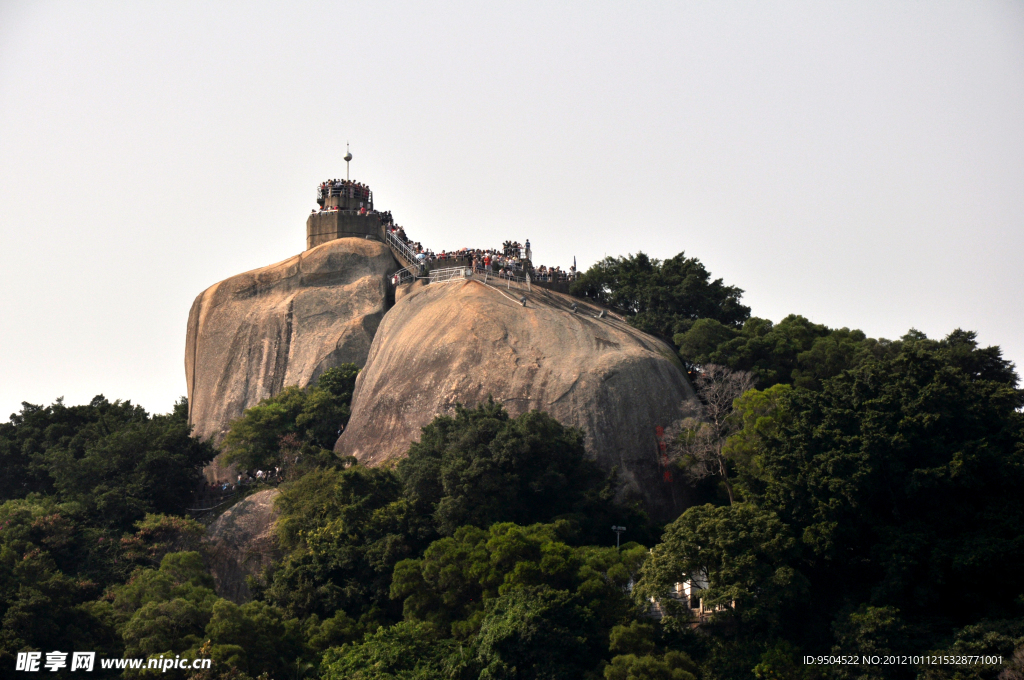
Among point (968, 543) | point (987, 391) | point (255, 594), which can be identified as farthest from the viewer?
point (255, 594)

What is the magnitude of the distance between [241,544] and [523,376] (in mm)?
11785

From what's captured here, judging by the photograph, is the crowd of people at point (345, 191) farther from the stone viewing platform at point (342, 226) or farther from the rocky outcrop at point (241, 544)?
the rocky outcrop at point (241, 544)

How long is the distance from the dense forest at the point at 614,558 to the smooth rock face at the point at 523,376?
158cm

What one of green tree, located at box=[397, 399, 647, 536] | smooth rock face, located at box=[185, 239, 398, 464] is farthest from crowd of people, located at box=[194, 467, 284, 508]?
green tree, located at box=[397, 399, 647, 536]

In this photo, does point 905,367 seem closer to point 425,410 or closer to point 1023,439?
point 1023,439

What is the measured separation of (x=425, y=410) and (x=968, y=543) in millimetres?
20282

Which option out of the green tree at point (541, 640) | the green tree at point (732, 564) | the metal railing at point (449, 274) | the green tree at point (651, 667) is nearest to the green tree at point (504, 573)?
the green tree at point (541, 640)

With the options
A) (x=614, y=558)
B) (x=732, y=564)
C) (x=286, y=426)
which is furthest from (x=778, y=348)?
(x=286, y=426)

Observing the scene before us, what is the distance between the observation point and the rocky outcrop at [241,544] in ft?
151

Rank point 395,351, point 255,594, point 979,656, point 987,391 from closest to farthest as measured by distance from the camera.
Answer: point 979,656 → point 987,391 → point 255,594 → point 395,351

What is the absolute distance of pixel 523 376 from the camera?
48062 mm

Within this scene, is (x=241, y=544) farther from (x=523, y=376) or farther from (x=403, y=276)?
(x=403, y=276)

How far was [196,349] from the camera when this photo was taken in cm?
6147

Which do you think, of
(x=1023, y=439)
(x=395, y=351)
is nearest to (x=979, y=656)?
(x=1023, y=439)
